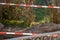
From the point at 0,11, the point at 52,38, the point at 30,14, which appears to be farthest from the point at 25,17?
the point at 52,38

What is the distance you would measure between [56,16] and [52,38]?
7.94 ft

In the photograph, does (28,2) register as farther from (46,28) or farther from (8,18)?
(46,28)

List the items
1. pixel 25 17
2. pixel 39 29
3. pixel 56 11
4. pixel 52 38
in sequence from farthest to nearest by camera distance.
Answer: pixel 25 17
pixel 56 11
pixel 39 29
pixel 52 38

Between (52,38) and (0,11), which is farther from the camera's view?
(0,11)

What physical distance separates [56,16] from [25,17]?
A: 1004mm

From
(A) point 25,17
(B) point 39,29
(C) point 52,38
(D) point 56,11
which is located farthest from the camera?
(A) point 25,17

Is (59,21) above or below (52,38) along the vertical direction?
below

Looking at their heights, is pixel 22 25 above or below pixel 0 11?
below

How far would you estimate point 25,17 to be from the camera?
7.39 meters

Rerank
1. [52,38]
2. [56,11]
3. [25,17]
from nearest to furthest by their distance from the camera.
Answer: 1. [52,38]
2. [56,11]
3. [25,17]

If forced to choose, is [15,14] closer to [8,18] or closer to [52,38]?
[8,18]

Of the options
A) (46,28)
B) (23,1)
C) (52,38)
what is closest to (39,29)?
(46,28)

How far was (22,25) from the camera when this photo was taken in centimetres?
717

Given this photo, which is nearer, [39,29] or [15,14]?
[39,29]
